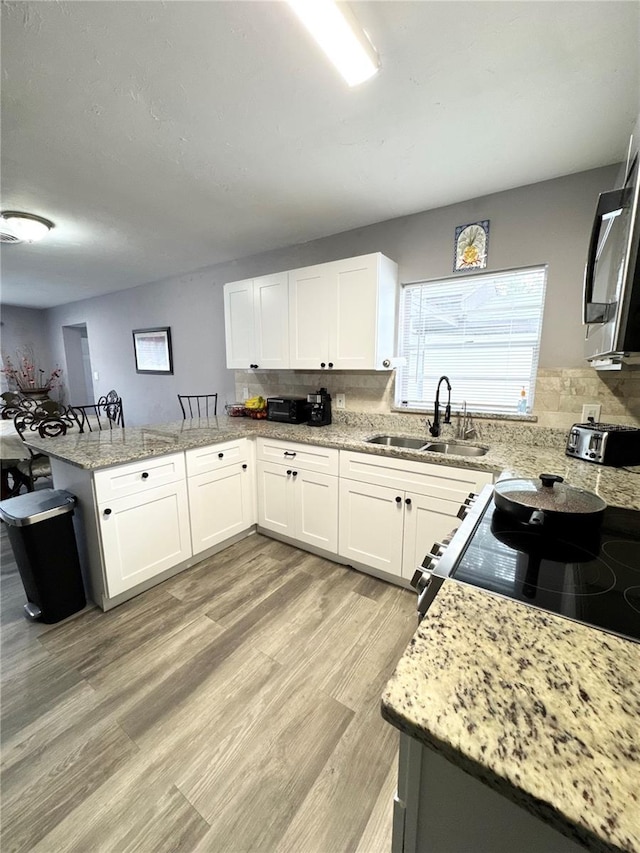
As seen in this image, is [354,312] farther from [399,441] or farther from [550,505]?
[550,505]

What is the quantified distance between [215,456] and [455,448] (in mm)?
1686

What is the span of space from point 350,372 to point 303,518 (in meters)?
1.24

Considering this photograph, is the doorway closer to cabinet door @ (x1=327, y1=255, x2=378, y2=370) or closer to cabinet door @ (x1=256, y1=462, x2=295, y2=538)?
cabinet door @ (x1=256, y1=462, x2=295, y2=538)

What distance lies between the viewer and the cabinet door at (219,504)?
239 cm

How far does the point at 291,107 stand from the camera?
4.81 ft

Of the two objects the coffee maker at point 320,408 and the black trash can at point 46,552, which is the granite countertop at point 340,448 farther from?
the black trash can at point 46,552

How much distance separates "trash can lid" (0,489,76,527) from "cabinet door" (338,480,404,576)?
5.36 ft

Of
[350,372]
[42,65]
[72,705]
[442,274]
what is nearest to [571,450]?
[442,274]

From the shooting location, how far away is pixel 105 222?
A: 104 inches

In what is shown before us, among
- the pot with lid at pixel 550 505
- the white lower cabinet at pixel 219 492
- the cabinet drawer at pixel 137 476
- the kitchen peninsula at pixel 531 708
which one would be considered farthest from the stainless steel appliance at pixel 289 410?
the kitchen peninsula at pixel 531 708

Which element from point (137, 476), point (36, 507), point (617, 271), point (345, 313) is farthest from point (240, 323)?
point (617, 271)

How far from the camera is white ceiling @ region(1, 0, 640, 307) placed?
1.11 meters

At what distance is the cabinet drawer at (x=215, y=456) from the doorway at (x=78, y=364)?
4664 millimetres

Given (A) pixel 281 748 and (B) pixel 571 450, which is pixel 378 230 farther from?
(A) pixel 281 748
